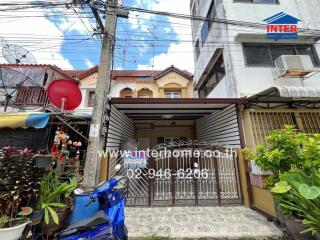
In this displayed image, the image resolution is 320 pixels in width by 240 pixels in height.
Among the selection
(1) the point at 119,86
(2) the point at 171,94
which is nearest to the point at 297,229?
(2) the point at 171,94

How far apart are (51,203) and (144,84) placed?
9452mm

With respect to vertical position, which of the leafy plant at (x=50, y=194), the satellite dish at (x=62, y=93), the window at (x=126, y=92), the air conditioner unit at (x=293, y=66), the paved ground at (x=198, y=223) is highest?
the window at (x=126, y=92)

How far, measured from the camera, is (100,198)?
251cm

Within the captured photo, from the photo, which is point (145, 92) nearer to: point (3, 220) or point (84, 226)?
point (3, 220)

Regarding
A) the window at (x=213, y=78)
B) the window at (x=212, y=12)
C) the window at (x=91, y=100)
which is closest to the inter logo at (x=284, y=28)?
the window at (x=213, y=78)

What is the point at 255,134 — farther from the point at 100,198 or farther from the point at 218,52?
the point at 100,198

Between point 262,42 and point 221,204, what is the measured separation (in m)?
6.80

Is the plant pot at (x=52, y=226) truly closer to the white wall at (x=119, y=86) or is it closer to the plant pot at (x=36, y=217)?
the plant pot at (x=36, y=217)

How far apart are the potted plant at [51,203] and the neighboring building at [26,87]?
21.5 feet

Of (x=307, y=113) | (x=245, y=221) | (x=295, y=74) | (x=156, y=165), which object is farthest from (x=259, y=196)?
(x=295, y=74)

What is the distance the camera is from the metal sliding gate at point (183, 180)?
4734 mm

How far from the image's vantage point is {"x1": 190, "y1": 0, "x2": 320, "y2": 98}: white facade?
648 centimetres

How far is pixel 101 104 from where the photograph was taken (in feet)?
14.9

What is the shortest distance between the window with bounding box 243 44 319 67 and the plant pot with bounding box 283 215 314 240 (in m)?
5.73
